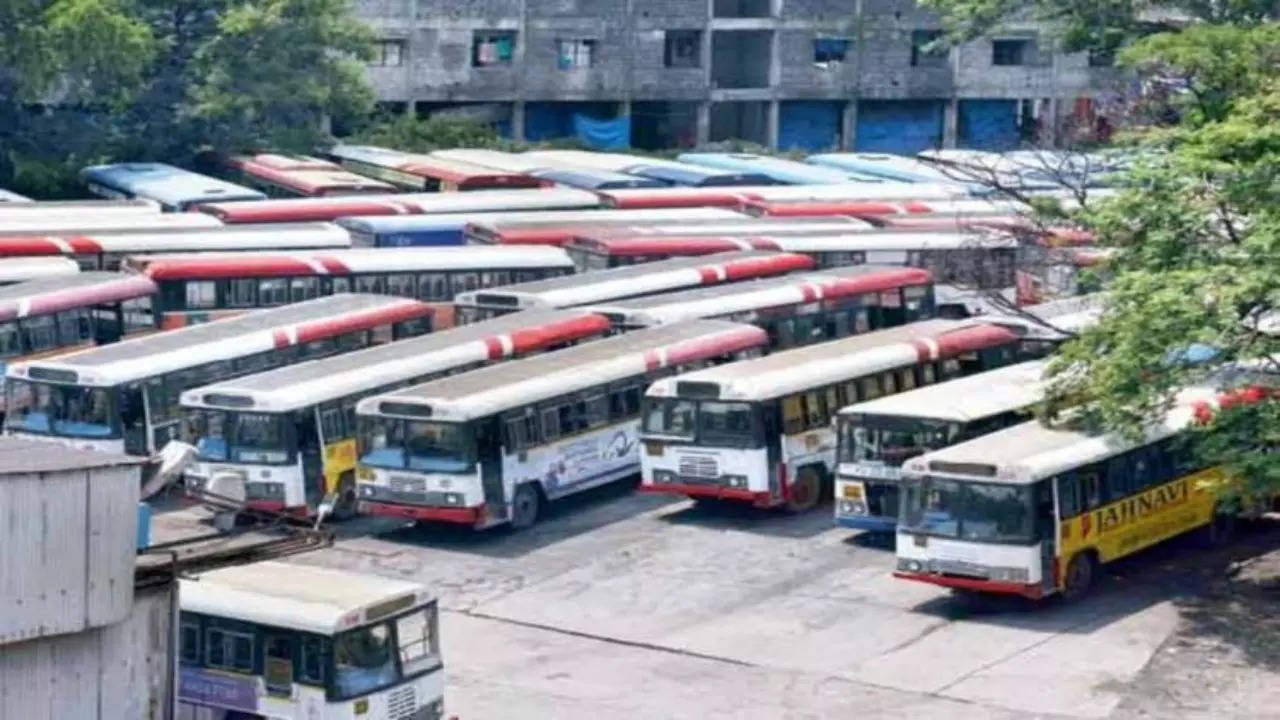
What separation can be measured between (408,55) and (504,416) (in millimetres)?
32798

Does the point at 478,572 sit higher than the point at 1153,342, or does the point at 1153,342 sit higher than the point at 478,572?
the point at 1153,342

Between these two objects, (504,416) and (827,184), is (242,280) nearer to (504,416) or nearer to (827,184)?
(504,416)

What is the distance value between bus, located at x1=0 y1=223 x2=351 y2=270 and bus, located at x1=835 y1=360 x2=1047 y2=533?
40.8 feet

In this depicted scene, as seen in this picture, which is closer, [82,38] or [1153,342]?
[1153,342]

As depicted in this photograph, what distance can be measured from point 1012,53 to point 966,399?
40.2 meters

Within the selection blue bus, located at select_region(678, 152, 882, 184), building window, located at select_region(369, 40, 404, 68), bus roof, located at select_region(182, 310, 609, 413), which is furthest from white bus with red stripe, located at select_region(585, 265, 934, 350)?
building window, located at select_region(369, 40, 404, 68)

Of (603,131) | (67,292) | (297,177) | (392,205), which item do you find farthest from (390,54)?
(67,292)

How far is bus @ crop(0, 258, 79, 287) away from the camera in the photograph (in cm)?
3584

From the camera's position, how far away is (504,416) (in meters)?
29.6

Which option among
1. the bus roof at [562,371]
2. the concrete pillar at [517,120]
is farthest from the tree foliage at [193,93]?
the bus roof at [562,371]

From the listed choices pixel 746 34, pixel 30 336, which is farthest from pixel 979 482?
pixel 746 34

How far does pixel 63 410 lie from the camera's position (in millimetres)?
31031

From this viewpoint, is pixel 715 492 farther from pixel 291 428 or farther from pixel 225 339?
pixel 225 339

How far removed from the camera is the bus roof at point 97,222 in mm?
40000
